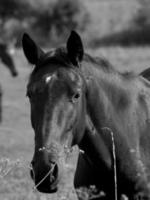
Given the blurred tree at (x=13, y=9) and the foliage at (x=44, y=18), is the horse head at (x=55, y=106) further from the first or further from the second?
the blurred tree at (x=13, y=9)

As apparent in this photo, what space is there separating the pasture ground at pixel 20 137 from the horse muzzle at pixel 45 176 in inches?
5.1

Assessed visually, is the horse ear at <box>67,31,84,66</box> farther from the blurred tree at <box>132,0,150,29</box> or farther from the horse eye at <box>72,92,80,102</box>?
the blurred tree at <box>132,0,150,29</box>

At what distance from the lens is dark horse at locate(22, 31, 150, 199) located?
4.66 metres

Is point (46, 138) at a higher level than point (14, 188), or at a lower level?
higher

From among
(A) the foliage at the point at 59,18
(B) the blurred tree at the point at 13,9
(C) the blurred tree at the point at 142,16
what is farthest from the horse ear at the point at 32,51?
(B) the blurred tree at the point at 13,9

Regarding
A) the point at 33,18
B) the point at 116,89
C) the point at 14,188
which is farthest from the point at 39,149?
the point at 33,18

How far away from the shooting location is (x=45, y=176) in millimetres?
4484

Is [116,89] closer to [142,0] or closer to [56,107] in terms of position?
[56,107]

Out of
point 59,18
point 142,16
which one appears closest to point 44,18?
point 59,18

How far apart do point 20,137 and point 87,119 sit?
10506 millimetres

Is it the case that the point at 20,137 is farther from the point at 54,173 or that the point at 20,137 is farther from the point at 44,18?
the point at 44,18

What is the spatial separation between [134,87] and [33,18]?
54391 millimetres

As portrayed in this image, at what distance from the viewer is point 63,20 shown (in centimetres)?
5559

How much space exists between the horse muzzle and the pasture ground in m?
0.13
